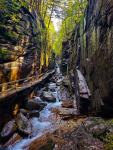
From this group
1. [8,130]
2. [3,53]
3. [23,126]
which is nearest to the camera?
[8,130]

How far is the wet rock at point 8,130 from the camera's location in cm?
1080

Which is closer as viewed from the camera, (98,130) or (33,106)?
(98,130)

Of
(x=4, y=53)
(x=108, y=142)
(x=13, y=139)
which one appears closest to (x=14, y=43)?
(x=4, y=53)

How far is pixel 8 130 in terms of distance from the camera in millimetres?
11242

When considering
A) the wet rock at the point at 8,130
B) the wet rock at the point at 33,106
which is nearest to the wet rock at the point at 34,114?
the wet rock at the point at 33,106

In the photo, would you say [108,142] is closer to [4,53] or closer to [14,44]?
[4,53]

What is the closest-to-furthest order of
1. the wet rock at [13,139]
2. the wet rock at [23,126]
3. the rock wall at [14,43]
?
the wet rock at [13,139]
the wet rock at [23,126]
the rock wall at [14,43]

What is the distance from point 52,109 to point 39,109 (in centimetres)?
97

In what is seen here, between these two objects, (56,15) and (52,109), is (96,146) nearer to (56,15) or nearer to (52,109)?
(52,109)

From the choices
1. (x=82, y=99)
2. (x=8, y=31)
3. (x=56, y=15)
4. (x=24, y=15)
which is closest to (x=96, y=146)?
(x=82, y=99)

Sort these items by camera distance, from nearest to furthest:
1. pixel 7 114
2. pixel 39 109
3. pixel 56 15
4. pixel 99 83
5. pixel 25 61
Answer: pixel 99 83 < pixel 7 114 < pixel 39 109 < pixel 25 61 < pixel 56 15

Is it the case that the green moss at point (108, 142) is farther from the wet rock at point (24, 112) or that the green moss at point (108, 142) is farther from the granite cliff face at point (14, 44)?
the granite cliff face at point (14, 44)

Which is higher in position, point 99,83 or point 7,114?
point 99,83

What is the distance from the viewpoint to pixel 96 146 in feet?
24.3
